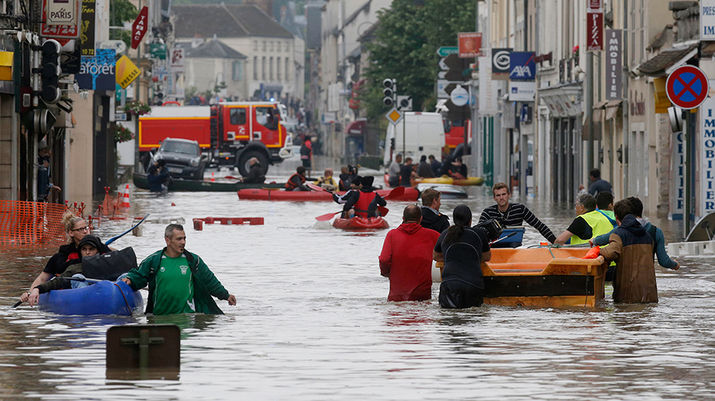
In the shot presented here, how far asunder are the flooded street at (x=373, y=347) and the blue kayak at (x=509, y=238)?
0.89 m

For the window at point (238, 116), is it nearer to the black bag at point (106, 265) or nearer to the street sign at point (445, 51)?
the street sign at point (445, 51)

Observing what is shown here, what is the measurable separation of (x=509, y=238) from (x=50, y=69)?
56.1ft

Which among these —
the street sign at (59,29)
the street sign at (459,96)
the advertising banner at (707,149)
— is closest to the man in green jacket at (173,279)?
the advertising banner at (707,149)

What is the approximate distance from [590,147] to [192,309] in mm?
30677

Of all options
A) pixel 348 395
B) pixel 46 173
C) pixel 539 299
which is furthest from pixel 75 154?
pixel 348 395

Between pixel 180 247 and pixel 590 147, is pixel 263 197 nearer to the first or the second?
pixel 590 147

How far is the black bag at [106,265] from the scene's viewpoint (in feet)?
53.3

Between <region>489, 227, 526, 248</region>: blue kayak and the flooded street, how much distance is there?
89 cm

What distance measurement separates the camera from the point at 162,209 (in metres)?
43.1

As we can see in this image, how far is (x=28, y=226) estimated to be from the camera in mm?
31297

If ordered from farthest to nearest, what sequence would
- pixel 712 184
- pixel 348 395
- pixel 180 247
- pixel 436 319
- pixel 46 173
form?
pixel 46 173, pixel 712 184, pixel 436 319, pixel 180 247, pixel 348 395

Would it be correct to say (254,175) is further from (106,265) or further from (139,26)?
(106,265)

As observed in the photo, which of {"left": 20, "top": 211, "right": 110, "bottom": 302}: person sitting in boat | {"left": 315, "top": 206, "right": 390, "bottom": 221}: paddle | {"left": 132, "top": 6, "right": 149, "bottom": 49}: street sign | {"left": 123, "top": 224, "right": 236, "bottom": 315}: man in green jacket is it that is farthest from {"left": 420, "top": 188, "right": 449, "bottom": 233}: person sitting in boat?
{"left": 132, "top": 6, "right": 149, "bottom": 49}: street sign

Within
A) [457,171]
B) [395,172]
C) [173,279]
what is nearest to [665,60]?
[173,279]
